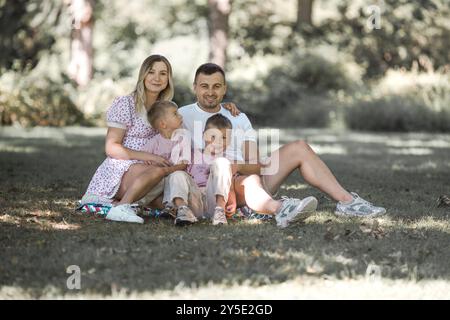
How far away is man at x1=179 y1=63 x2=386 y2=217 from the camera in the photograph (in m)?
5.91

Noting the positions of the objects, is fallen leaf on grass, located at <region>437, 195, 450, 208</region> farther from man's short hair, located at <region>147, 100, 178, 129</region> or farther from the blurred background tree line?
the blurred background tree line

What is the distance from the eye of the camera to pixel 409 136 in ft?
54.3

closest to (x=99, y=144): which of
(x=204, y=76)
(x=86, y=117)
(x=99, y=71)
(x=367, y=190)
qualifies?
(x=86, y=117)

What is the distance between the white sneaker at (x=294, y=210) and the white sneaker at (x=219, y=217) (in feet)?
1.32

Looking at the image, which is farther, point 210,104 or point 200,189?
point 210,104

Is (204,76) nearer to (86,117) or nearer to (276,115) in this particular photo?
(86,117)

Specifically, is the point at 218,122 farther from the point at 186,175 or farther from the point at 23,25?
the point at 23,25

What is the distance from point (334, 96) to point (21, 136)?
9.83 m

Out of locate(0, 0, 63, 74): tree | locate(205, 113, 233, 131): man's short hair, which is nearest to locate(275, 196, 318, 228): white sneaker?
locate(205, 113, 233, 131): man's short hair

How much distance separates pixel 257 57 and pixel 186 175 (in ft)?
65.6

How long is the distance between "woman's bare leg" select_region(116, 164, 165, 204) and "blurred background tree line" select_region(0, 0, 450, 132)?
1124cm

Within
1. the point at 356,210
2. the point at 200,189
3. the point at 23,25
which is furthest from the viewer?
the point at 23,25

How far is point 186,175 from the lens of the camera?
18.5ft

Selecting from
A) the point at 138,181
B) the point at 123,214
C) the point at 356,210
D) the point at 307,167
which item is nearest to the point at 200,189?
the point at 138,181
